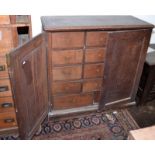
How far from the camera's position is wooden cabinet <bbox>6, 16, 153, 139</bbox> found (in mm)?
1626

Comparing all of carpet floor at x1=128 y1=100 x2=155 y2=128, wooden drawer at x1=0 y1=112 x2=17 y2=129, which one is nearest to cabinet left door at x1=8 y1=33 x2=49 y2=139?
wooden drawer at x1=0 y1=112 x2=17 y2=129

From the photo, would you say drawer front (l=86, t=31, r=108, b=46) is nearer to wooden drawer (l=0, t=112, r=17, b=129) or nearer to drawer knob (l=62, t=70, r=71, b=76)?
drawer knob (l=62, t=70, r=71, b=76)

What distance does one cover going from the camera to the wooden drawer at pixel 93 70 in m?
1.98

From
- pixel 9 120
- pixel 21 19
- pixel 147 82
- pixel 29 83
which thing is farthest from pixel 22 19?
pixel 147 82

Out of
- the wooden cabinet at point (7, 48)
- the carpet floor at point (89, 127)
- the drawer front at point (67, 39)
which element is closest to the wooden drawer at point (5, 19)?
the wooden cabinet at point (7, 48)

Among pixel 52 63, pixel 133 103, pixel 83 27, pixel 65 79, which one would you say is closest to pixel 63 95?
pixel 65 79

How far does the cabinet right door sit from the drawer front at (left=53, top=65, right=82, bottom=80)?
0.99 ft

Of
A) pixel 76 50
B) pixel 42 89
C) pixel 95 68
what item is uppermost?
pixel 76 50

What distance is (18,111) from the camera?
1545mm

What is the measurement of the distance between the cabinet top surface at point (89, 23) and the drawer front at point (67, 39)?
60 millimetres

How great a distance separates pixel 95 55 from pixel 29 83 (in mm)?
721
